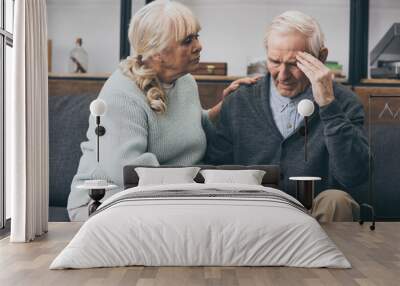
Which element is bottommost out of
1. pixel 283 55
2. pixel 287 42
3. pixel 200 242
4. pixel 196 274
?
pixel 196 274

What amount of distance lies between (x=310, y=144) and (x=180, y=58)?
1840 mm

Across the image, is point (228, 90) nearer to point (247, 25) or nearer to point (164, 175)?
point (247, 25)

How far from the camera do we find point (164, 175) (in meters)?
6.41

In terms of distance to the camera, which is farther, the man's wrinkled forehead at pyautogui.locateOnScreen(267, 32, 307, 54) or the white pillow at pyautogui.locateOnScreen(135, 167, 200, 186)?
the man's wrinkled forehead at pyautogui.locateOnScreen(267, 32, 307, 54)

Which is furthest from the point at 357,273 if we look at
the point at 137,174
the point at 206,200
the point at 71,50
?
the point at 71,50

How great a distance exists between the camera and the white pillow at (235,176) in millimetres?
6410

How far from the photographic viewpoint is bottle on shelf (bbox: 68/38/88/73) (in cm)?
709

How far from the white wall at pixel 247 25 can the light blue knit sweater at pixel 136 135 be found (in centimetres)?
64

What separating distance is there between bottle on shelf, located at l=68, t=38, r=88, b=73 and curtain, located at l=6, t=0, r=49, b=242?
3.64 ft

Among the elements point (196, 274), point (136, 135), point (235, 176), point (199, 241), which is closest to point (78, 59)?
point (136, 135)

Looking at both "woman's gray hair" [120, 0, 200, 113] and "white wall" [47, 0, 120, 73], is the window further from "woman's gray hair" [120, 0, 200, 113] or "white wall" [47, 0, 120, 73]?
"woman's gray hair" [120, 0, 200, 113]

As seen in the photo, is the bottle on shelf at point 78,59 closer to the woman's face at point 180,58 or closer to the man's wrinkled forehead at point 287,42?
the woman's face at point 180,58

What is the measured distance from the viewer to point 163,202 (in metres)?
4.68

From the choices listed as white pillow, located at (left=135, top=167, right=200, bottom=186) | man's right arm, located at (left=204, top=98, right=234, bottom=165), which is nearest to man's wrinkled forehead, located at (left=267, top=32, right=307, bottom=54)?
man's right arm, located at (left=204, top=98, right=234, bottom=165)
